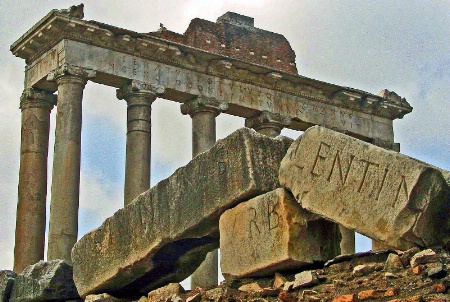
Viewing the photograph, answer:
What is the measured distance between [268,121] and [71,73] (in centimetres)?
566

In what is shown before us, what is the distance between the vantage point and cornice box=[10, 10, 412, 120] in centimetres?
2134

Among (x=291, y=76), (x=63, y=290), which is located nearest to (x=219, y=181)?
(x=63, y=290)

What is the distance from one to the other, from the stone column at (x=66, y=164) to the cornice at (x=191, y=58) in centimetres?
91

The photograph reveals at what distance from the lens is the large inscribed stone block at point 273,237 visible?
604 centimetres

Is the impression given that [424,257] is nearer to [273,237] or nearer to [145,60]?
[273,237]

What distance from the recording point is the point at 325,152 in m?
5.79

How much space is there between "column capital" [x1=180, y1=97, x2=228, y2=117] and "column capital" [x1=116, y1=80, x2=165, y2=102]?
3.72 ft

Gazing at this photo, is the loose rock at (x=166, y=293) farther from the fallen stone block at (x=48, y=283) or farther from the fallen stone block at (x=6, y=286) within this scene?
the fallen stone block at (x=6, y=286)

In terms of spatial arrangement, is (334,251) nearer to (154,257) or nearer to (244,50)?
(154,257)

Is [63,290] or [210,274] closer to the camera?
[63,290]

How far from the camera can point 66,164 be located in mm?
20359

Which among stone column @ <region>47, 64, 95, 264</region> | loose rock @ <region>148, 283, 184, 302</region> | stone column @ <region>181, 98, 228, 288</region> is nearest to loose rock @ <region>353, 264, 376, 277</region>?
loose rock @ <region>148, 283, 184, 302</region>

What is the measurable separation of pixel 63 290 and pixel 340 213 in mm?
3382

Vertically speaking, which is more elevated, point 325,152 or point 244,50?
point 244,50
